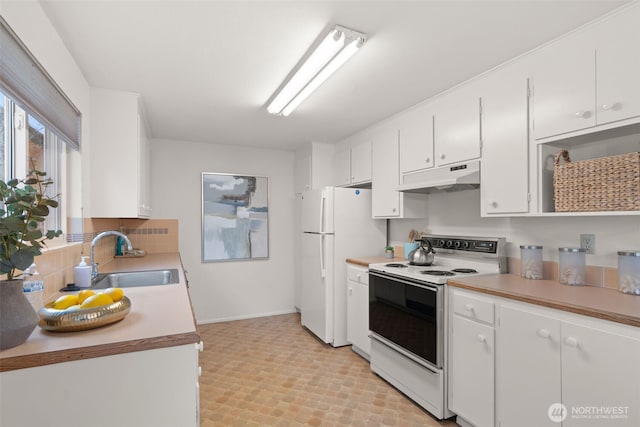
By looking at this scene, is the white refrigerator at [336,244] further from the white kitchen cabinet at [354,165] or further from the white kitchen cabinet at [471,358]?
the white kitchen cabinet at [471,358]

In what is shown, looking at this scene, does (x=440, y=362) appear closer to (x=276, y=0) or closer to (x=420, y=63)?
(x=420, y=63)

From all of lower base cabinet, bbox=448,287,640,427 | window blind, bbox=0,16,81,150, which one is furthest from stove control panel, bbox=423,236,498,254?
window blind, bbox=0,16,81,150

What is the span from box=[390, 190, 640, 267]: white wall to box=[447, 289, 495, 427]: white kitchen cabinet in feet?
2.21

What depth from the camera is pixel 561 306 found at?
1508 mm

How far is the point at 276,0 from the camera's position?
57.7 inches

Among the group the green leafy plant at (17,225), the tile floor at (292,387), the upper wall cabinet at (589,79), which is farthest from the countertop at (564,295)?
the green leafy plant at (17,225)

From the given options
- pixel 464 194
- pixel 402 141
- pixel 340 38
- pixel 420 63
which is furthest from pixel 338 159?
pixel 340 38

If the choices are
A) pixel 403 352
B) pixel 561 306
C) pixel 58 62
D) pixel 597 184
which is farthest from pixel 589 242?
pixel 58 62

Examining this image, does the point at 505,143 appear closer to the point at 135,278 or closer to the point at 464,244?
the point at 464,244

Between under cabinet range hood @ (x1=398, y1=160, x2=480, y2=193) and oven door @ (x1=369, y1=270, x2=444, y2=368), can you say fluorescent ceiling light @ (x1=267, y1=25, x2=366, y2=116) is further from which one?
oven door @ (x1=369, y1=270, x2=444, y2=368)

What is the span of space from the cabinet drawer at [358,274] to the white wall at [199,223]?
153 cm

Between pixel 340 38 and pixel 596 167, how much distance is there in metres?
1.51

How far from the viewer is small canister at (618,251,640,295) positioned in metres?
1.63

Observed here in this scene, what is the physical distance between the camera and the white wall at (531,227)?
180cm
